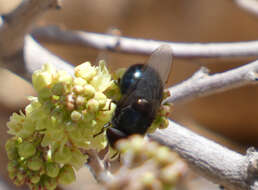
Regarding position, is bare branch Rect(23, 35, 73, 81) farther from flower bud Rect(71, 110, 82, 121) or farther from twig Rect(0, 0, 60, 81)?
flower bud Rect(71, 110, 82, 121)

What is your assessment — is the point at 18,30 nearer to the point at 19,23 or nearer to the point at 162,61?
the point at 19,23

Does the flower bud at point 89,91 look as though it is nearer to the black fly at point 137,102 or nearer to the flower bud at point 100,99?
the flower bud at point 100,99

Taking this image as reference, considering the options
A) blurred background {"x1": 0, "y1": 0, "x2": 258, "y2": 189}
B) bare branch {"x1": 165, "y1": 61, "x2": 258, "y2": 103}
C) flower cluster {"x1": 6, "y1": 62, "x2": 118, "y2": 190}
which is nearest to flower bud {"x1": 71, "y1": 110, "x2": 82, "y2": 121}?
flower cluster {"x1": 6, "y1": 62, "x2": 118, "y2": 190}

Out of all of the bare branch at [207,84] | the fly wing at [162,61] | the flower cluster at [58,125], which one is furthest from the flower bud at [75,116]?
the bare branch at [207,84]

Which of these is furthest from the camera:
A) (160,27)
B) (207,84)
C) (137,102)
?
(160,27)

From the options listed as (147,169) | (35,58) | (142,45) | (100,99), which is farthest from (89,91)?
(142,45)

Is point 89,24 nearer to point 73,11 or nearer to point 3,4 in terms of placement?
point 73,11
